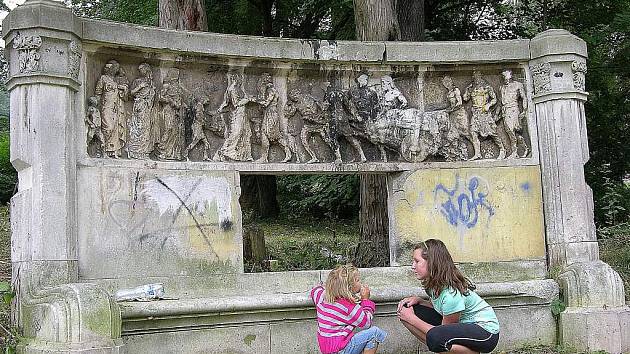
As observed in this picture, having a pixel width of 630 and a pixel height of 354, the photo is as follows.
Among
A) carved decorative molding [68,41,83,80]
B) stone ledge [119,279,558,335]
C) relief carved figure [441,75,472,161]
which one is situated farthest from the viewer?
relief carved figure [441,75,472,161]

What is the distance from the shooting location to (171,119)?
24.0 feet

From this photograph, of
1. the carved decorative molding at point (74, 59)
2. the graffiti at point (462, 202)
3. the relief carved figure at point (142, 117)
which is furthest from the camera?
the graffiti at point (462, 202)

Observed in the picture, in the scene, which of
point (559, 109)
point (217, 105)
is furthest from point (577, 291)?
point (217, 105)

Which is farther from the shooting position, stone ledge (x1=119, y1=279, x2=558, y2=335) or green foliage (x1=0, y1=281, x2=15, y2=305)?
green foliage (x1=0, y1=281, x2=15, y2=305)

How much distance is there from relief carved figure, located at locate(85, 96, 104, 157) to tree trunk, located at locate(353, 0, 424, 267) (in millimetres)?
4245

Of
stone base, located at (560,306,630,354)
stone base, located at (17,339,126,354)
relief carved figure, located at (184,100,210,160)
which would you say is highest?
relief carved figure, located at (184,100,210,160)

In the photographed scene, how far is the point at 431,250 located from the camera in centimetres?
559

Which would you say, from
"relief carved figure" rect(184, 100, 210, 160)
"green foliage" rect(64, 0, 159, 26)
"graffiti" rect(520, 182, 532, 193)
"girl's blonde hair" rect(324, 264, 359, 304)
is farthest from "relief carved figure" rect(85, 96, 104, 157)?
"green foliage" rect(64, 0, 159, 26)

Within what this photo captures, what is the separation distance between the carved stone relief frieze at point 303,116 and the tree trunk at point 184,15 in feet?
13.4

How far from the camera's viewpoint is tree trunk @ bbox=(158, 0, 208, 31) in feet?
37.4

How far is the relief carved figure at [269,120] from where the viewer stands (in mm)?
7707

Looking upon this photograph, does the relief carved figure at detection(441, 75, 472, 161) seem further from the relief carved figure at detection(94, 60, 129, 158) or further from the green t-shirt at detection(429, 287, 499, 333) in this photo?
the relief carved figure at detection(94, 60, 129, 158)

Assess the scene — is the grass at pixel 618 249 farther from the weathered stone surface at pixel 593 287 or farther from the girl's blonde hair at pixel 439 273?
the girl's blonde hair at pixel 439 273

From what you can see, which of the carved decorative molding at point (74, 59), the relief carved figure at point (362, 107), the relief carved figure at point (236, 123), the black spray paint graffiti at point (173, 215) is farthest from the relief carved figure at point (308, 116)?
the carved decorative molding at point (74, 59)
